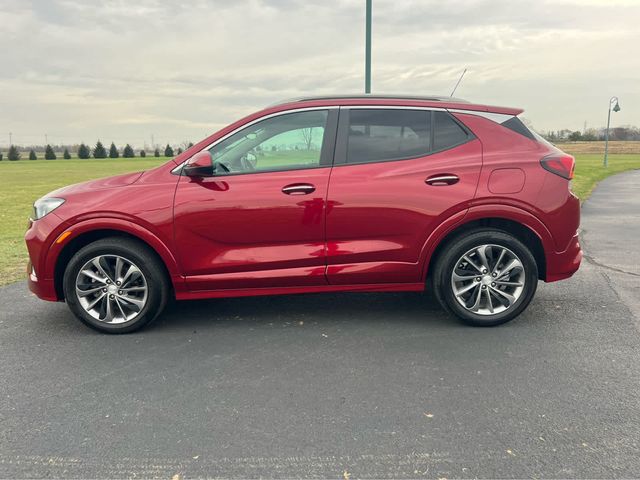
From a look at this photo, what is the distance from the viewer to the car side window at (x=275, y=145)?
4195mm

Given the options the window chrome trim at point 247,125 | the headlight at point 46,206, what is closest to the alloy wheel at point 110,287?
the headlight at point 46,206

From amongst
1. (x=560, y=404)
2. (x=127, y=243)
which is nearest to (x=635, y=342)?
(x=560, y=404)

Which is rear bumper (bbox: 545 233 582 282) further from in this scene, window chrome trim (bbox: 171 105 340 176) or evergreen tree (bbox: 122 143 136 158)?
evergreen tree (bbox: 122 143 136 158)

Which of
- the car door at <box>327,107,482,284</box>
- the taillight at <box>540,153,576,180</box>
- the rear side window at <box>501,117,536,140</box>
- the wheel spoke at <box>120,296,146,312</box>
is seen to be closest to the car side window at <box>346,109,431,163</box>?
the car door at <box>327,107,482,284</box>

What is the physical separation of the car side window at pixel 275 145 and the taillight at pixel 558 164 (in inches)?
70.5

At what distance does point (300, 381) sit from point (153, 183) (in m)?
1.95

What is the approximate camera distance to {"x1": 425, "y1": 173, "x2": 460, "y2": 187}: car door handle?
4156mm

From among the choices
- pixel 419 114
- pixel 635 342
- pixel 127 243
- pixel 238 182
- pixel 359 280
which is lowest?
pixel 635 342

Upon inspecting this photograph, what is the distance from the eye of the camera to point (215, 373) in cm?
353

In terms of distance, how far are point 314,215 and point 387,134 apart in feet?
2.97

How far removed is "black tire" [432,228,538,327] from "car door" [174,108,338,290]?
3.16ft

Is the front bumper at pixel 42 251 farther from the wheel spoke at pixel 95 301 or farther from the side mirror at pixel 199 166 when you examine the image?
the side mirror at pixel 199 166

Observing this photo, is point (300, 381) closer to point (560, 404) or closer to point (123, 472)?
point (123, 472)

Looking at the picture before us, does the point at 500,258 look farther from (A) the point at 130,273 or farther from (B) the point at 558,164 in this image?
Result: (A) the point at 130,273
